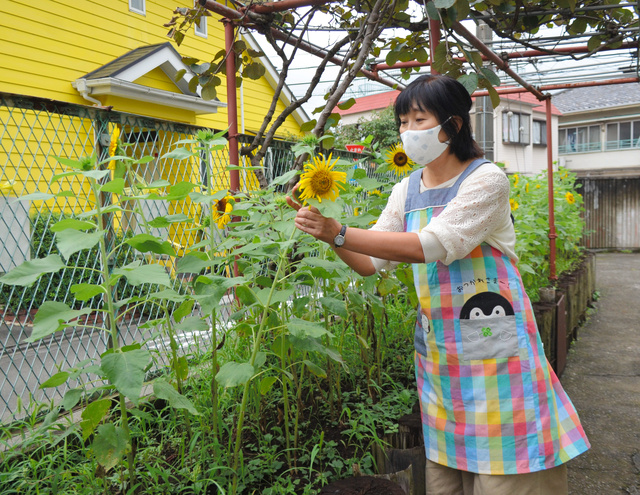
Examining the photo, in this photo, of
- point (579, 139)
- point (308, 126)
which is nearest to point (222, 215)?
point (308, 126)

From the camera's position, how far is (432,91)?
60.6 inches

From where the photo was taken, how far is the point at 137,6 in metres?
8.63

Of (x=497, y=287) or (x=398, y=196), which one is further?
(x=398, y=196)

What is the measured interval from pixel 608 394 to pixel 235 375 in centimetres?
351

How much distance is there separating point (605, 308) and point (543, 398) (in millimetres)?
6456

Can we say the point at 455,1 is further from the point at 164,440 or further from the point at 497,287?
the point at 164,440

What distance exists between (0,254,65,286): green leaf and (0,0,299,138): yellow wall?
639 cm

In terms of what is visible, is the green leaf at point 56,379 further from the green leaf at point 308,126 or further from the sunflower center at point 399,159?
the sunflower center at point 399,159

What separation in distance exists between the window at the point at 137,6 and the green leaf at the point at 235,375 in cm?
847

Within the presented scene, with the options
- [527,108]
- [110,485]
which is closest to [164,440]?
[110,485]

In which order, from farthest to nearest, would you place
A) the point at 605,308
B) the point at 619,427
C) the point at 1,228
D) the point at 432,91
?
the point at 605,308, the point at 1,228, the point at 619,427, the point at 432,91

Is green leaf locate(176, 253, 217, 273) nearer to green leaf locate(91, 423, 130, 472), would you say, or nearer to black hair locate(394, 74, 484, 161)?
green leaf locate(91, 423, 130, 472)

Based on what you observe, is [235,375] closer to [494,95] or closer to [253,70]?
[494,95]

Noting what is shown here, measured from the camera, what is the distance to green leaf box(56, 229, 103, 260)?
4.09 ft
